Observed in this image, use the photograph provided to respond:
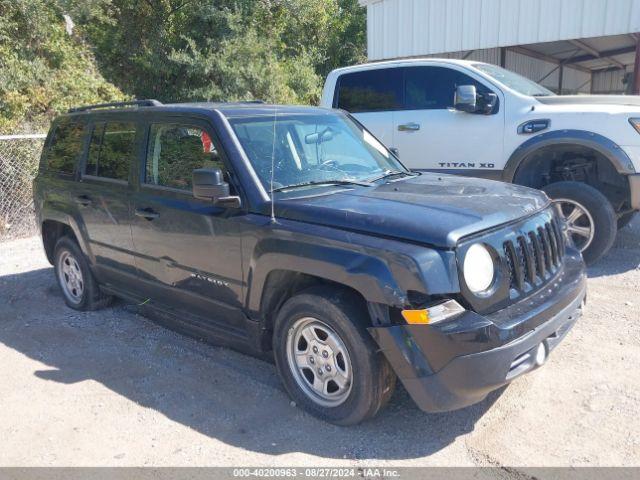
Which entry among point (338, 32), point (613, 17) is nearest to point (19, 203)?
point (613, 17)

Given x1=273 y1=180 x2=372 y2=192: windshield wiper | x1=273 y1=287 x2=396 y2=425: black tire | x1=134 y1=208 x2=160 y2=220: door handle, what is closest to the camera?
x1=273 y1=287 x2=396 y2=425: black tire

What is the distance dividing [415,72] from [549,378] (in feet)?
14.6

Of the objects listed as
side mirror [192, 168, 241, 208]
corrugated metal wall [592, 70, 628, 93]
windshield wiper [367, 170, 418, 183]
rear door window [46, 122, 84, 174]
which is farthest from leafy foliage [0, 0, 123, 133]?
corrugated metal wall [592, 70, 628, 93]

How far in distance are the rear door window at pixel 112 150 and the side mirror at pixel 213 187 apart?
47.0 inches

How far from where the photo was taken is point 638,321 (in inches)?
189

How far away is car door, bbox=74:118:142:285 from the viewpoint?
4621mm

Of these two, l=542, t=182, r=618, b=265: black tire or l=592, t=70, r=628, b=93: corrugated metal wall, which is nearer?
l=542, t=182, r=618, b=265: black tire

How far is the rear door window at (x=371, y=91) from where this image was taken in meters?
7.38

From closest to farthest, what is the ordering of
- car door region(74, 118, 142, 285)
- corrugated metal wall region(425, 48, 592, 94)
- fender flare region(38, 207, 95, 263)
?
1. car door region(74, 118, 142, 285)
2. fender flare region(38, 207, 95, 263)
3. corrugated metal wall region(425, 48, 592, 94)

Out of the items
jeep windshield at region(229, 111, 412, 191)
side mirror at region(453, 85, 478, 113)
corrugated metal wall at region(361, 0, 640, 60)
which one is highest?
corrugated metal wall at region(361, 0, 640, 60)

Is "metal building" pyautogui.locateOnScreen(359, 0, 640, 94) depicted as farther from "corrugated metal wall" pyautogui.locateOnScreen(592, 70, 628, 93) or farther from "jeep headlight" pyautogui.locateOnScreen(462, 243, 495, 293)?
"jeep headlight" pyautogui.locateOnScreen(462, 243, 495, 293)

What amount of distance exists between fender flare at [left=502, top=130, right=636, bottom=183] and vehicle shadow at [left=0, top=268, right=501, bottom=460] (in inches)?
128

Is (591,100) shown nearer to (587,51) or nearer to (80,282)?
(80,282)

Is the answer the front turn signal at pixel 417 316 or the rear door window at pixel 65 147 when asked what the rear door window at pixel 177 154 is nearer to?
the rear door window at pixel 65 147
